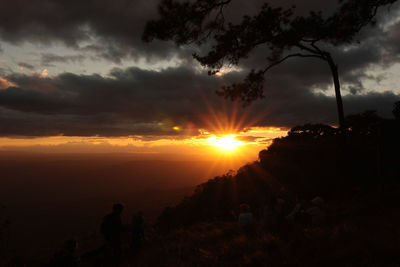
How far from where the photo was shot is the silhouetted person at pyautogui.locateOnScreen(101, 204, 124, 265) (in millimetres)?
7477

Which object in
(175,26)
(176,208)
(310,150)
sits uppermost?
(175,26)

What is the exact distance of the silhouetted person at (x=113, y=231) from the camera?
7.48 m

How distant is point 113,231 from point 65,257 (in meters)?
1.38

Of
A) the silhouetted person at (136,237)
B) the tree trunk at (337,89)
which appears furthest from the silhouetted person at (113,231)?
the tree trunk at (337,89)

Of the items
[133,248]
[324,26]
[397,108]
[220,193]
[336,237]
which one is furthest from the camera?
[220,193]

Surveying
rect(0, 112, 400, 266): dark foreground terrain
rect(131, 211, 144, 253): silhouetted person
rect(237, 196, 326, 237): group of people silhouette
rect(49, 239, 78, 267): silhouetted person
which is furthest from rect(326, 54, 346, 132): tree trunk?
rect(49, 239, 78, 267): silhouetted person

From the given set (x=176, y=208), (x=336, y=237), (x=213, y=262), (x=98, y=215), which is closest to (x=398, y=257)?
(x=336, y=237)

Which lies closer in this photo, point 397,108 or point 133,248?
point 133,248

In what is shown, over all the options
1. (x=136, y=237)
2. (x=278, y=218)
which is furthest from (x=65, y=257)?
(x=278, y=218)

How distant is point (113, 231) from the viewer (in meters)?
7.52

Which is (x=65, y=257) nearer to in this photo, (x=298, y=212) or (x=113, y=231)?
(x=113, y=231)

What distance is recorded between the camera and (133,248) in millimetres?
9117

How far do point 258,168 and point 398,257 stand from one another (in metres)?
13.0

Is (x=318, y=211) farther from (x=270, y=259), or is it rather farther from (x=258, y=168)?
(x=258, y=168)
